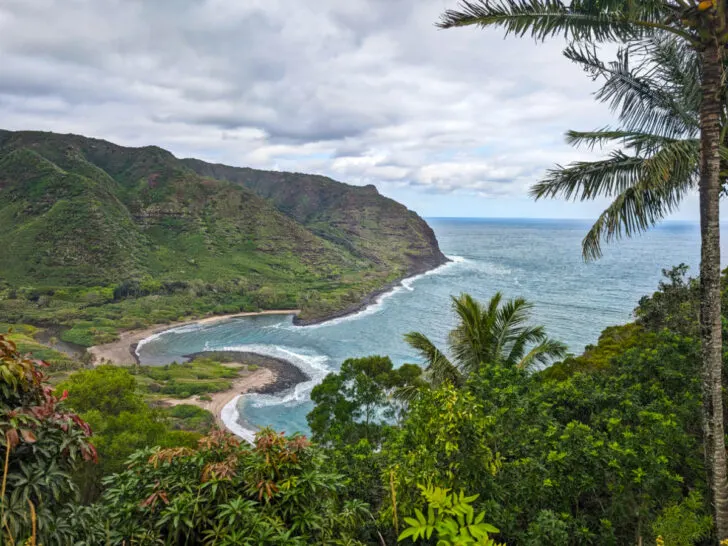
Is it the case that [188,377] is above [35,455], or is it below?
below

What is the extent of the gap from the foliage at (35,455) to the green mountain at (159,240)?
75.3 meters

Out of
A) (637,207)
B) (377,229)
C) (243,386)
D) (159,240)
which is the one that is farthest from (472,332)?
(377,229)

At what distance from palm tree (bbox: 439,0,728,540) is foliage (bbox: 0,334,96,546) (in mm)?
5633

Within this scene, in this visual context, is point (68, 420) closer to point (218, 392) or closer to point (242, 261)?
point (218, 392)

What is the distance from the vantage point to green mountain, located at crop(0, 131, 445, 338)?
90.2 meters

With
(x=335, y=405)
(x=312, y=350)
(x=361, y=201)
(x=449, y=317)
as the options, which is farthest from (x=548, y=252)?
(x=335, y=405)

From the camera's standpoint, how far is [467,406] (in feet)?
15.5

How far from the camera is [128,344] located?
64.6 metres

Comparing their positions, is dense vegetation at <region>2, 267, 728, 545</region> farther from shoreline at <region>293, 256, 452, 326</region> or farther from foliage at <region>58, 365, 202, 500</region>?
shoreline at <region>293, 256, 452, 326</region>

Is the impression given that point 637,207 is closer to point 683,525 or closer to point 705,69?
point 705,69

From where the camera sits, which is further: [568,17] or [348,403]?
[348,403]

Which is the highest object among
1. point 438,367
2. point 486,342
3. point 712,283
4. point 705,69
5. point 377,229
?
point 377,229

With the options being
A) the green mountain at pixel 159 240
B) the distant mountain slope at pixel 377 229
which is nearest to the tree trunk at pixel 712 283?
the green mountain at pixel 159 240

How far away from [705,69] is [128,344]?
72.7 meters
